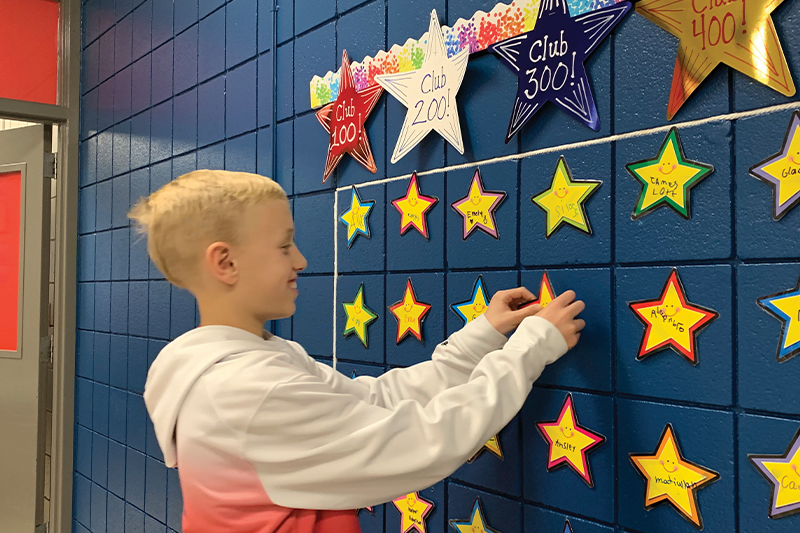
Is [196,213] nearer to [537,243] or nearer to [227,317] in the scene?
[227,317]

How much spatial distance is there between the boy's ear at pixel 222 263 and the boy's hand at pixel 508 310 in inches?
16.4

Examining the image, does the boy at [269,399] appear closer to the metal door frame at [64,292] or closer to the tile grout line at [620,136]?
the tile grout line at [620,136]

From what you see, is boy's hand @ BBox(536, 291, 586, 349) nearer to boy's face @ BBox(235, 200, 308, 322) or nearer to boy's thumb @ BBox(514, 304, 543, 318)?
boy's thumb @ BBox(514, 304, 543, 318)

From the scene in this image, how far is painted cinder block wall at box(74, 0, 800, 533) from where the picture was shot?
0.85 m

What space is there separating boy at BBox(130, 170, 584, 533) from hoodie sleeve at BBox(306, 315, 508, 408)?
13mm

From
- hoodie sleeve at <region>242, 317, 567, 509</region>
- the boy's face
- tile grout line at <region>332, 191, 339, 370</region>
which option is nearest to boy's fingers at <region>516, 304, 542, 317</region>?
hoodie sleeve at <region>242, 317, 567, 509</region>

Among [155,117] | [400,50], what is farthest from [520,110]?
[155,117]

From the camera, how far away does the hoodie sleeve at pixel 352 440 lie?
866 mm

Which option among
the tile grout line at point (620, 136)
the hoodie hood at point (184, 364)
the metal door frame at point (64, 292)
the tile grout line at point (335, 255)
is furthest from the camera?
the metal door frame at point (64, 292)

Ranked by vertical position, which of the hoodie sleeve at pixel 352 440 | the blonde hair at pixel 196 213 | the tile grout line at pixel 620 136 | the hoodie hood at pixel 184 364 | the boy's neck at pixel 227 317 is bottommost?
the hoodie sleeve at pixel 352 440

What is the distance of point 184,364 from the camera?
3.13 feet

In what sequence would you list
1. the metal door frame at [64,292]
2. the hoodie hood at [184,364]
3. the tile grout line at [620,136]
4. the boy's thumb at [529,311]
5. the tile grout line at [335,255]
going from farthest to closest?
the metal door frame at [64,292] < the tile grout line at [335,255] < the boy's thumb at [529,311] < the hoodie hood at [184,364] < the tile grout line at [620,136]

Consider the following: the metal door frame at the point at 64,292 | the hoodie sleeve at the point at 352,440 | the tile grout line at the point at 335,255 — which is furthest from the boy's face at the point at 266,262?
the metal door frame at the point at 64,292

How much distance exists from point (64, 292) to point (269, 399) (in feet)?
7.58
